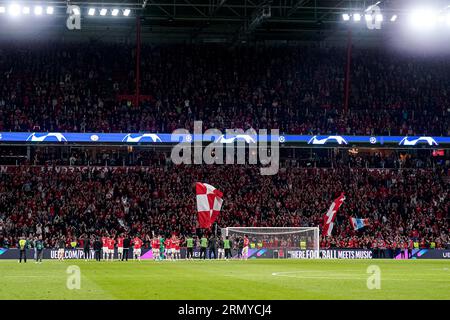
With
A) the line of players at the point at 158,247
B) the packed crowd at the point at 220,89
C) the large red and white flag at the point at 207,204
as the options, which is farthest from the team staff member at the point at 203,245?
the packed crowd at the point at 220,89

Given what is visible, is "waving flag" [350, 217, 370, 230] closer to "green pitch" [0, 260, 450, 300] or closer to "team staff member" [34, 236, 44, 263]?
"team staff member" [34, 236, 44, 263]

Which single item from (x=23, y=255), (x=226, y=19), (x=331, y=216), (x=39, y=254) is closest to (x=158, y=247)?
(x=39, y=254)

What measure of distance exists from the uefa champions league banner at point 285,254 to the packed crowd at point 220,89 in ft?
36.8

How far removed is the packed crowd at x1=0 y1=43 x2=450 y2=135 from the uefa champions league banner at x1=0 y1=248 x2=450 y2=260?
1122 centimetres

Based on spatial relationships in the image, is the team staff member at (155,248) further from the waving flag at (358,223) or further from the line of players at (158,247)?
the waving flag at (358,223)

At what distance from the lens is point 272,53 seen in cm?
7256

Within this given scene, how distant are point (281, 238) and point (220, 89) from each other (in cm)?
1611

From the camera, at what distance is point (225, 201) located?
60.5 m

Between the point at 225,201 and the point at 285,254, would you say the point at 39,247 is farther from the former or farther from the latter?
the point at 285,254

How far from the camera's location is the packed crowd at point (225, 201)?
57.0 metres

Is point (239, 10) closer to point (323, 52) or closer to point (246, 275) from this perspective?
point (323, 52)

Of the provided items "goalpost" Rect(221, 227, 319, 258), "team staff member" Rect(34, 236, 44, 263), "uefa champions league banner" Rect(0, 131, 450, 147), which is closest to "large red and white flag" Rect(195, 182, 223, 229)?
"goalpost" Rect(221, 227, 319, 258)
